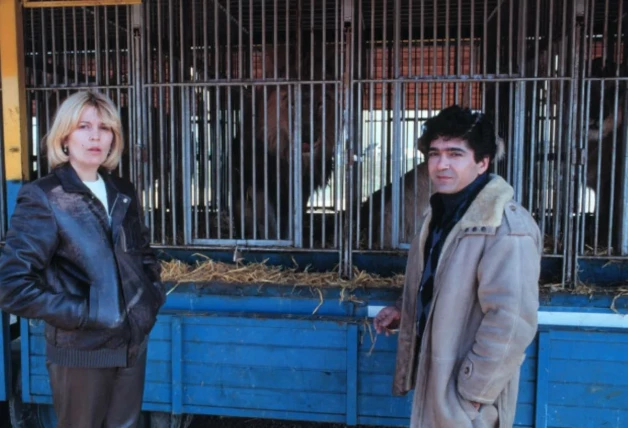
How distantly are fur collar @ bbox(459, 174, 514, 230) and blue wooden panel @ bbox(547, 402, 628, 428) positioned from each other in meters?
1.56

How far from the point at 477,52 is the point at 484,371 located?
4103 millimetres

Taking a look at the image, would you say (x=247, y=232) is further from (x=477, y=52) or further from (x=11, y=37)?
(x=477, y=52)

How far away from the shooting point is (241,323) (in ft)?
10.8

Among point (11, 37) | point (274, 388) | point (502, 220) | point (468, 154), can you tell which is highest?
point (11, 37)

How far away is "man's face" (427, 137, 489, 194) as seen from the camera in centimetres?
217

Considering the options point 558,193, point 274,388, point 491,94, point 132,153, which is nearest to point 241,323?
point 274,388

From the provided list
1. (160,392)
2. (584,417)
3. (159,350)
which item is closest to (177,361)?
(159,350)

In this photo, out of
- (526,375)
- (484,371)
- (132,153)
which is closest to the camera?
(484,371)

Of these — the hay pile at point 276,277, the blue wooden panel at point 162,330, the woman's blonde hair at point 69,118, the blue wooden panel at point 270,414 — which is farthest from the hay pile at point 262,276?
the woman's blonde hair at point 69,118

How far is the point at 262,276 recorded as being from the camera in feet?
11.4

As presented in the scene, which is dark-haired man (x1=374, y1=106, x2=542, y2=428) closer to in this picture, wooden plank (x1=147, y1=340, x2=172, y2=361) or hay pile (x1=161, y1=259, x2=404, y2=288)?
hay pile (x1=161, y1=259, x2=404, y2=288)

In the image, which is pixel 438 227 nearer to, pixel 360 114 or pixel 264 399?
pixel 360 114

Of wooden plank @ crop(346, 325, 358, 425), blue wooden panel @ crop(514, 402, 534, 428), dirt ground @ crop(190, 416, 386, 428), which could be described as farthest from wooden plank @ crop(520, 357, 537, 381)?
dirt ground @ crop(190, 416, 386, 428)

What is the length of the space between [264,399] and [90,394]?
125cm
